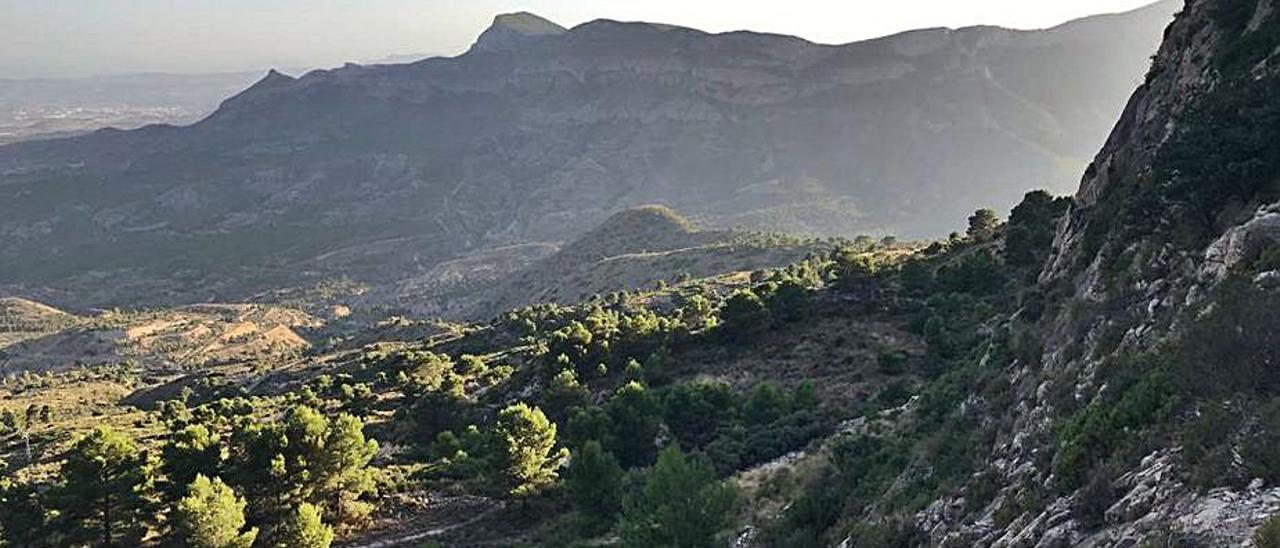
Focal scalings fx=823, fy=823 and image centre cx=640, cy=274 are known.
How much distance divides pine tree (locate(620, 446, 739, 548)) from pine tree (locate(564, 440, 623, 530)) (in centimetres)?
864

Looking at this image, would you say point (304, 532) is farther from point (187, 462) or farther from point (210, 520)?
point (187, 462)

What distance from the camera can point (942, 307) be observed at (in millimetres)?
47938

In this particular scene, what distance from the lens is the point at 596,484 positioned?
3428 cm

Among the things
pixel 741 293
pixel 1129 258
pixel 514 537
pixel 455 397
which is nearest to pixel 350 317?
pixel 455 397

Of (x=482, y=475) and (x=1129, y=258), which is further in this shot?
(x=482, y=475)

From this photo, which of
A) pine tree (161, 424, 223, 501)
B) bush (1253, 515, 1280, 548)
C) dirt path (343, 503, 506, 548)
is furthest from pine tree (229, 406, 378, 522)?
bush (1253, 515, 1280, 548)

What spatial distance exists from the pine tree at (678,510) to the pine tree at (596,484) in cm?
864

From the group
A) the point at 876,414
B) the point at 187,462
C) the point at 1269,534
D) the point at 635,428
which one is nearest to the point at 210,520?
the point at 187,462

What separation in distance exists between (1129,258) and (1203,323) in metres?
7.38

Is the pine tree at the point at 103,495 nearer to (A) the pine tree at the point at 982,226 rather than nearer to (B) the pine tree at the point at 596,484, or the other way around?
(B) the pine tree at the point at 596,484

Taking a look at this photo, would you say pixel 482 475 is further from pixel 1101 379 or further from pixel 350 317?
pixel 350 317

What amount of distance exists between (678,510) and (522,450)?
14.0 metres

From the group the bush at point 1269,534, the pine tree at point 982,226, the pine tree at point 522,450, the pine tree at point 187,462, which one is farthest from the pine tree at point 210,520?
the pine tree at point 982,226

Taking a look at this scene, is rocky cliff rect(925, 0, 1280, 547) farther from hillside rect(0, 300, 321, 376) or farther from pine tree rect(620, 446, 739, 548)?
hillside rect(0, 300, 321, 376)
